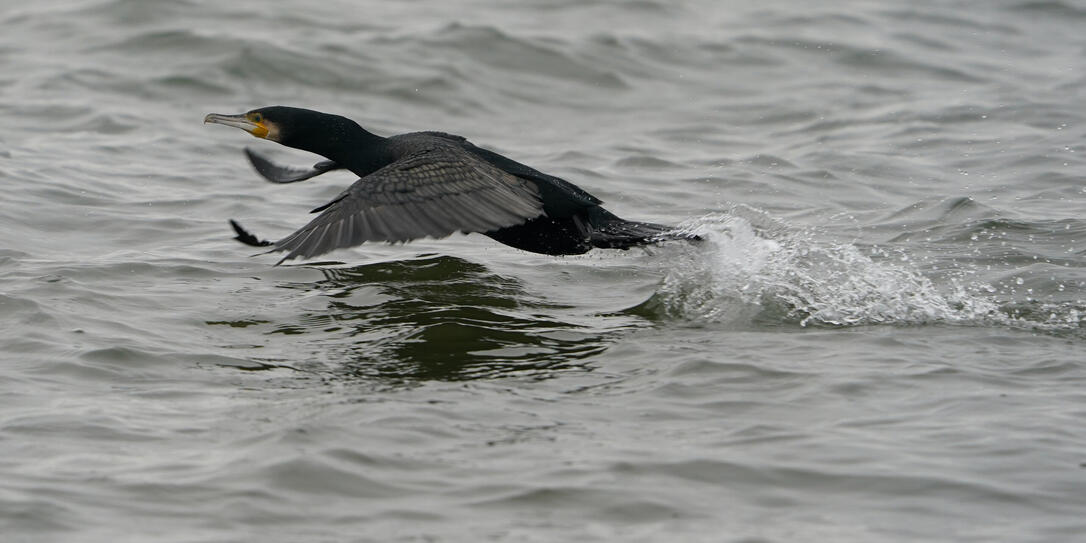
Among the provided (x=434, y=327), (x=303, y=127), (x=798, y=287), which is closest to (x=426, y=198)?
(x=434, y=327)

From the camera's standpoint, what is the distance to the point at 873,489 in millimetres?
4309

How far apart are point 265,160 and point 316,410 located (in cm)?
361

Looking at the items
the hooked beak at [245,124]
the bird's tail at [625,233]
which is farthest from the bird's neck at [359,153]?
the bird's tail at [625,233]

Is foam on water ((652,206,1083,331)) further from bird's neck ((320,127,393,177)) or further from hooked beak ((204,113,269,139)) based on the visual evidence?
hooked beak ((204,113,269,139))

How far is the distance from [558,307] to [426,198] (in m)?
0.99

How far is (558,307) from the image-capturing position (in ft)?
22.1

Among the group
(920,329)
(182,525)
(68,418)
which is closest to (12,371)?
(68,418)

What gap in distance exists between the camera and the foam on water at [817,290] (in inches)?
243

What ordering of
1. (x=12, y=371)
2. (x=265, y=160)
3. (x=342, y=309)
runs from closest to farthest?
(x=12, y=371)
(x=342, y=309)
(x=265, y=160)

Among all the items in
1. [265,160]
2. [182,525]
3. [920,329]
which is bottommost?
[182,525]

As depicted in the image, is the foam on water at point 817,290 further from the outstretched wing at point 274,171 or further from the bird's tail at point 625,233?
the outstretched wing at point 274,171

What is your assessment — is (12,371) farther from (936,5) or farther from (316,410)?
(936,5)

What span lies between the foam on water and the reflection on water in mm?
574

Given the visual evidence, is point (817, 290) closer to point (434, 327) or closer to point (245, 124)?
point (434, 327)
